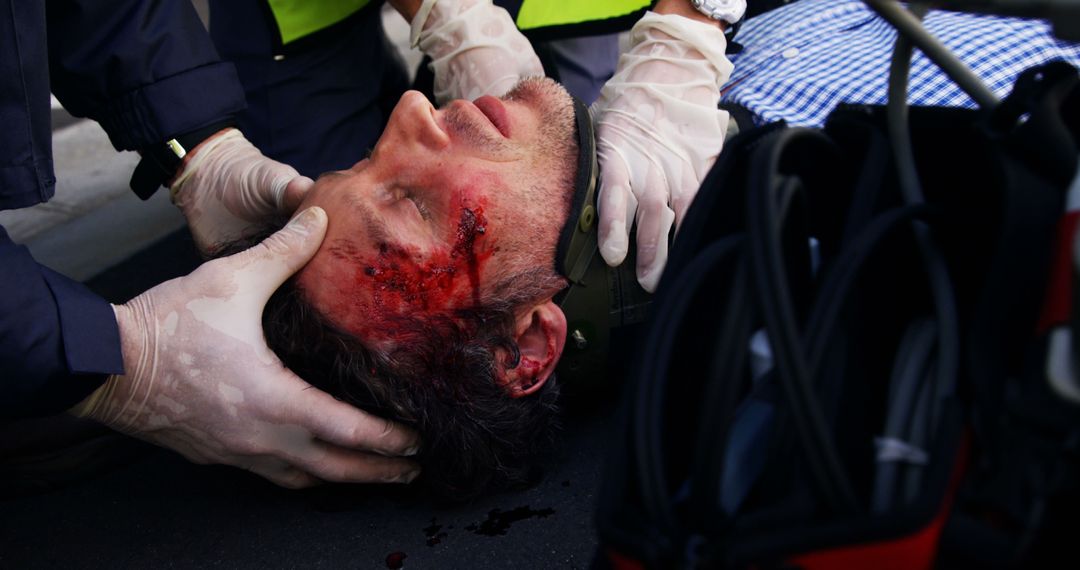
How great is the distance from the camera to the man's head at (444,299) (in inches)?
61.2

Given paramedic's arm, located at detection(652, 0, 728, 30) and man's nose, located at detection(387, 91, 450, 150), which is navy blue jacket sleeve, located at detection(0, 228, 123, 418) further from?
paramedic's arm, located at detection(652, 0, 728, 30)

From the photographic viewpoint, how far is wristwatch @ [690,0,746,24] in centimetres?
190

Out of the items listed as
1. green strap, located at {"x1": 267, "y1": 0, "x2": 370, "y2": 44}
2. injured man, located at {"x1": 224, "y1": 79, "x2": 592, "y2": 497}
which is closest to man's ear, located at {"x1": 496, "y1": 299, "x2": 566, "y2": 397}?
injured man, located at {"x1": 224, "y1": 79, "x2": 592, "y2": 497}

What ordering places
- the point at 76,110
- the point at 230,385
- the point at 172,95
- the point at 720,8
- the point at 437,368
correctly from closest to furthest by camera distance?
the point at 230,385 → the point at 437,368 → the point at 720,8 → the point at 172,95 → the point at 76,110

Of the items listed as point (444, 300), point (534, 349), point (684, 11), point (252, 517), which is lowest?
point (252, 517)

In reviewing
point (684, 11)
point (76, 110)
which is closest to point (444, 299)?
point (684, 11)

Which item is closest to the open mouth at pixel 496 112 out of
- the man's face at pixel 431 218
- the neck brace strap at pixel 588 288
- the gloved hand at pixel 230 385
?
the man's face at pixel 431 218

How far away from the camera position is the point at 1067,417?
0.70 metres

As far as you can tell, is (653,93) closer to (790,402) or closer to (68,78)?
(790,402)

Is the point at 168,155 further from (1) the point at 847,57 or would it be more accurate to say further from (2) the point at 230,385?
(1) the point at 847,57

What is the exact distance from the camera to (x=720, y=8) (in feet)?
6.26

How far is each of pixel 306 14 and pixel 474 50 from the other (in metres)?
0.62

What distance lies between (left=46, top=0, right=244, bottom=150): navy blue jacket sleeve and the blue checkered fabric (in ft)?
4.15

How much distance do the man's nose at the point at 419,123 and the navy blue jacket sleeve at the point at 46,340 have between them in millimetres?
608
